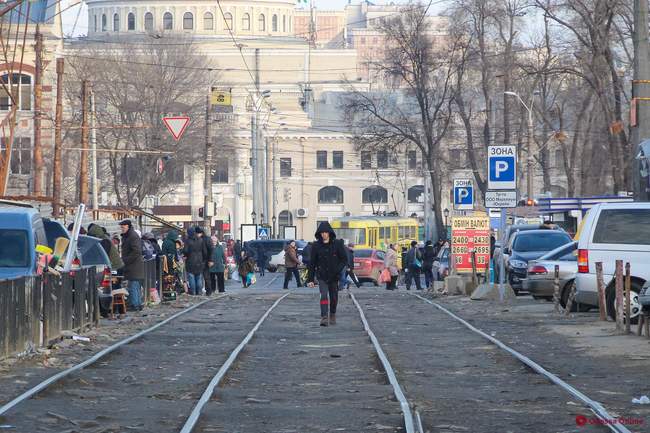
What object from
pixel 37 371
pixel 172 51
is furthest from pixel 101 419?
pixel 172 51

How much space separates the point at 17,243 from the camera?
21.2 m

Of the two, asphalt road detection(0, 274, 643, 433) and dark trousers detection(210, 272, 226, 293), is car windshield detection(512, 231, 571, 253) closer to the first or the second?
dark trousers detection(210, 272, 226, 293)

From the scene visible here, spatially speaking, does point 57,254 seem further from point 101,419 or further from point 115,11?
point 115,11

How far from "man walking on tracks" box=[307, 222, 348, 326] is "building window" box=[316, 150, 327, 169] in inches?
3638

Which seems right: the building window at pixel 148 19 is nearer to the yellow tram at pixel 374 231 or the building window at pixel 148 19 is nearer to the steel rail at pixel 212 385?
the yellow tram at pixel 374 231

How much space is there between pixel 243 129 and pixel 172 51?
23.6 m

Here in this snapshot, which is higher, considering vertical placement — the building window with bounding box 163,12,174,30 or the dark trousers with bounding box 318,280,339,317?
the building window with bounding box 163,12,174,30

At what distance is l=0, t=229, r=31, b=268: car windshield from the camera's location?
21.0 meters

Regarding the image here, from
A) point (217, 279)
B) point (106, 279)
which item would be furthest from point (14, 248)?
point (217, 279)

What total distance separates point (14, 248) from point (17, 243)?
8 centimetres

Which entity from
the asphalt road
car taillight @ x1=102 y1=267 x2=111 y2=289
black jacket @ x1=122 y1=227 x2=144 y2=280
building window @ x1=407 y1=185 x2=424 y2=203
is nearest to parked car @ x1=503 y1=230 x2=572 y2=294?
black jacket @ x1=122 y1=227 x2=144 y2=280

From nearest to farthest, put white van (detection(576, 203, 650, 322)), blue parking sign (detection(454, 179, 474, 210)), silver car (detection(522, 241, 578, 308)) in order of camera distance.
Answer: white van (detection(576, 203, 650, 322)) → silver car (detection(522, 241, 578, 308)) → blue parking sign (detection(454, 179, 474, 210))

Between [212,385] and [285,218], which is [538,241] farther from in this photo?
[285,218]

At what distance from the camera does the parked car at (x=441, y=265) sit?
1816 inches
